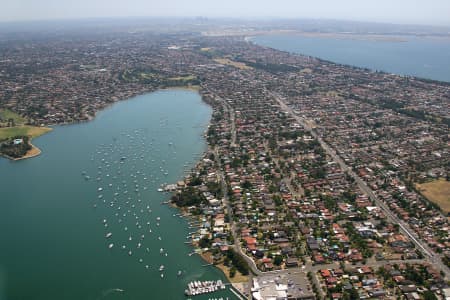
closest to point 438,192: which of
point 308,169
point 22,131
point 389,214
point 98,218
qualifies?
point 389,214

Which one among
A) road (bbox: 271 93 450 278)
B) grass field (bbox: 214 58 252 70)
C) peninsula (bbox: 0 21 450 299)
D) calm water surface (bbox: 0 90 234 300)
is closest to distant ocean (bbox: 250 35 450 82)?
peninsula (bbox: 0 21 450 299)

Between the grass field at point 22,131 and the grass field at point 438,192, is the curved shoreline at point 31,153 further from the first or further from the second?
the grass field at point 438,192

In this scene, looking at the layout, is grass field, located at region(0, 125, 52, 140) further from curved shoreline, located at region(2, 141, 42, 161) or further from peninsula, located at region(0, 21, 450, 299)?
curved shoreline, located at region(2, 141, 42, 161)

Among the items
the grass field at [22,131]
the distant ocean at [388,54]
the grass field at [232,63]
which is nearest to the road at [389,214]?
the grass field at [22,131]

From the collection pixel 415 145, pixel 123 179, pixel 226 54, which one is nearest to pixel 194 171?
pixel 123 179

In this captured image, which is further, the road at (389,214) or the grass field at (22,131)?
the grass field at (22,131)

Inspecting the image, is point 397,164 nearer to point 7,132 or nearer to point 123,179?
point 123,179

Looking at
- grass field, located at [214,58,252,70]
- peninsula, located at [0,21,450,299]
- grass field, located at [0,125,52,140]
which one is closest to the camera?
peninsula, located at [0,21,450,299]
